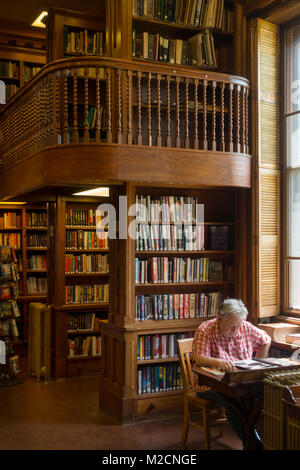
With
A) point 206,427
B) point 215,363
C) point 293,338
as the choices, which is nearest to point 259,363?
point 215,363

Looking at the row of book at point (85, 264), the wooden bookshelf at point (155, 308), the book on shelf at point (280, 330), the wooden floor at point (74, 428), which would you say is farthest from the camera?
the row of book at point (85, 264)

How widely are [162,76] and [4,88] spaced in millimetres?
3886

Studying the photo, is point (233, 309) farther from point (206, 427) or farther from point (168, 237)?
point (168, 237)

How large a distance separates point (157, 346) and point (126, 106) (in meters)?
2.49

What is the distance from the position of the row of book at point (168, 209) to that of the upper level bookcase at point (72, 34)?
2385mm

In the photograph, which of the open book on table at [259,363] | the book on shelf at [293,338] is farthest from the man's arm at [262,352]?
the book on shelf at [293,338]

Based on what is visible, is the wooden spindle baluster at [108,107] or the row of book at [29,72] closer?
the wooden spindle baluster at [108,107]

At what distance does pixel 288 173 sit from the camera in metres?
5.98

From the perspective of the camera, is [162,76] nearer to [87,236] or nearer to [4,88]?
→ [87,236]

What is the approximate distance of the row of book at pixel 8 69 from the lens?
8.61 metres

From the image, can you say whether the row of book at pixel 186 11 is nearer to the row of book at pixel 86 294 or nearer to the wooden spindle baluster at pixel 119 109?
the wooden spindle baluster at pixel 119 109

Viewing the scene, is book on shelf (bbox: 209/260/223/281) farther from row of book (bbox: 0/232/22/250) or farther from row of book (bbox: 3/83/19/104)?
row of book (bbox: 3/83/19/104)
